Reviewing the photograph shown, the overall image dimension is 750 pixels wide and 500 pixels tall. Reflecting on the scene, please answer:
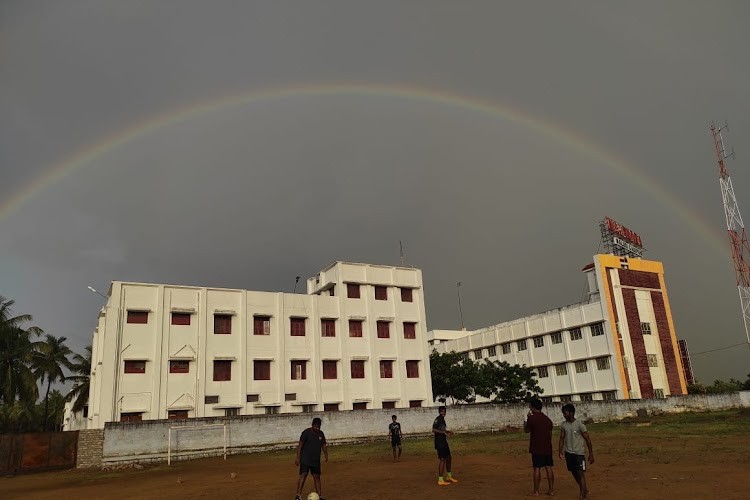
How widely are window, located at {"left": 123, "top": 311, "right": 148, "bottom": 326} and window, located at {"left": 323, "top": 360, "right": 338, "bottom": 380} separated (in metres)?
14.0

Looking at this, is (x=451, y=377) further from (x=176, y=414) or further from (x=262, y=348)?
(x=176, y=414)

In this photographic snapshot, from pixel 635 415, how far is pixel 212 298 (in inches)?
1420

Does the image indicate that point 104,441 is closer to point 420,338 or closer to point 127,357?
point 127,357

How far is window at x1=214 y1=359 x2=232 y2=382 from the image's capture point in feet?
132

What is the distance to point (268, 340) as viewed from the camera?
4278 centimetres

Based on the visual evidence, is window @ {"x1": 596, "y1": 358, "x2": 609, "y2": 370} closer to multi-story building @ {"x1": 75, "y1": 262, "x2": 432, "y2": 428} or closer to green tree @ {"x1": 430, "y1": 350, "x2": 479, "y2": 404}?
green tree @ {"x1": 430, "y1": 350, "x2": 479, "y2": 404}

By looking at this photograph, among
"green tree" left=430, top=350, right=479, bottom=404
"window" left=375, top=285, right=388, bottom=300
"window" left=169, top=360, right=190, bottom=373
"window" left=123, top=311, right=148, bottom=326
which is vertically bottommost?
"green tree" left=430, top=350, right=479, bottom=404

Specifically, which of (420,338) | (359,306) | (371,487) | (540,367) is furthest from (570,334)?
(371,487)

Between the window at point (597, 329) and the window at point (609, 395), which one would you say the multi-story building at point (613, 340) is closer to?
the window at point (597, 329)

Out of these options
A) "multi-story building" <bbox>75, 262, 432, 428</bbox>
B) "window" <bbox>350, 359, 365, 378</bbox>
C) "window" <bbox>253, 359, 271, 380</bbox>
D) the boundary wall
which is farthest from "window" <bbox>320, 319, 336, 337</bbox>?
the boundary wall

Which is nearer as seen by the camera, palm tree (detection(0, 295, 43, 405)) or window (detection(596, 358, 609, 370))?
palm tree (detection(0, 295, 43, 405))

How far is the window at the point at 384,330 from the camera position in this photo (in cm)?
4728

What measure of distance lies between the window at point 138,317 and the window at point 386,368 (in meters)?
18.9

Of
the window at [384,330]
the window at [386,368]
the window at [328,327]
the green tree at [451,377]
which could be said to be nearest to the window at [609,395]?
the green tree at [451,377]
